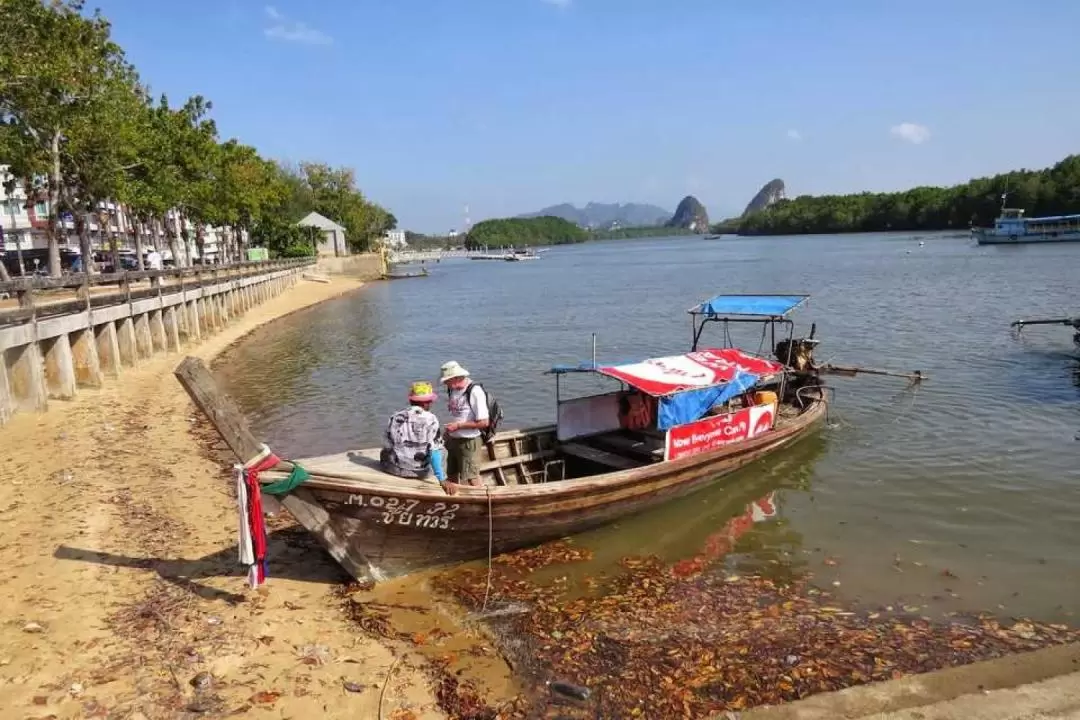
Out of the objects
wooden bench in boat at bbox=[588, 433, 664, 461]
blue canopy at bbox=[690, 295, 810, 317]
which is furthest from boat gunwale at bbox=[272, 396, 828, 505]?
blue canopy at bbox=[690, 295, 810, 317]

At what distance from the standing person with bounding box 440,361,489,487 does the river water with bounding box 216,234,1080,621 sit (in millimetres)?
2091

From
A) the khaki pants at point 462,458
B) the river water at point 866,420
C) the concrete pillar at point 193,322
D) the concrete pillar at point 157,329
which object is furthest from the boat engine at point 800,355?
the concrete pillar at point 193,322

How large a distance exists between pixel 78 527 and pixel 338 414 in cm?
1018

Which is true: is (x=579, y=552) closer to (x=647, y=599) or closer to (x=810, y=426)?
(x=647, y=599)

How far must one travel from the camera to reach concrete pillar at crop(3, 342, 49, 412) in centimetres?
1421

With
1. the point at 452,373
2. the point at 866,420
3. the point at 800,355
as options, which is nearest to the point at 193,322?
the point at 800,355

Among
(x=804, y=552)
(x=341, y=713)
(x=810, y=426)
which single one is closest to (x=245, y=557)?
(x=341, y=713)

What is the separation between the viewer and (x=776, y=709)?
243 inches

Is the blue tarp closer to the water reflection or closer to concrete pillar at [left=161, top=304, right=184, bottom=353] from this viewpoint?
the water reflection

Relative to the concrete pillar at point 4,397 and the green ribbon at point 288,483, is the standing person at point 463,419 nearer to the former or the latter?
the green ribbon at point 288,483

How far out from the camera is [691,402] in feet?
39.8

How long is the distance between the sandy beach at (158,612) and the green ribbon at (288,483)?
135cm

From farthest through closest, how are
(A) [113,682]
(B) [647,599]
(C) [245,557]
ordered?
(B) [647,599]
(C) [245,557]
(A) [113,682]

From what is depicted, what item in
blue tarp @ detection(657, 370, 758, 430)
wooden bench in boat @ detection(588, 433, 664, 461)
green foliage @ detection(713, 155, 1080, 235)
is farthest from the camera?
green foliage @ detection(713, 155, 1080, 235)
